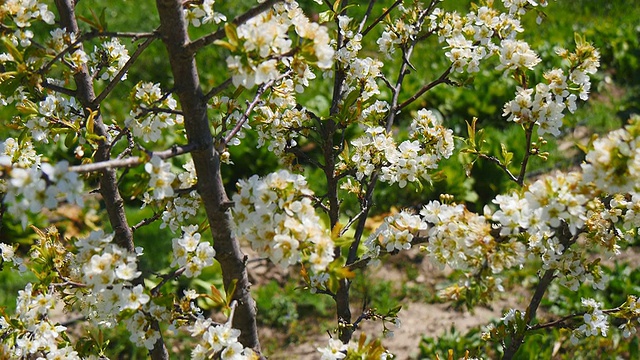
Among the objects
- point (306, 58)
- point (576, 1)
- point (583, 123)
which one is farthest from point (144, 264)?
point (576, 1)

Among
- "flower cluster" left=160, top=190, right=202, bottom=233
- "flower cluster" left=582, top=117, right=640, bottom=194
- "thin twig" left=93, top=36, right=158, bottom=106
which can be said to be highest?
"thin twig" left=93, top=36, right=158, bottom=106

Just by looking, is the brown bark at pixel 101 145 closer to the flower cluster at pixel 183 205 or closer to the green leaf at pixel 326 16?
the flower cluster at pixel 183 205

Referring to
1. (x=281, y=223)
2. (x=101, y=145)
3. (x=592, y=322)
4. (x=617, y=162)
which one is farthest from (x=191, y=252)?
(x=592, y=322)

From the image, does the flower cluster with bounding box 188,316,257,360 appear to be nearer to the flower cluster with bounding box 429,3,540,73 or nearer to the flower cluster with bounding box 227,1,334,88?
the flower cluster with bounding box 227,1,334,88

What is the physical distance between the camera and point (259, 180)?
4.76ft

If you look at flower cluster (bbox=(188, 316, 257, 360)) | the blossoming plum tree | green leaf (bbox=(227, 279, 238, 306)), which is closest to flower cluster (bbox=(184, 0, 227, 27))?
the blossoming plum tree

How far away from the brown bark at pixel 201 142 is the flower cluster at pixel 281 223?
174 millimetres

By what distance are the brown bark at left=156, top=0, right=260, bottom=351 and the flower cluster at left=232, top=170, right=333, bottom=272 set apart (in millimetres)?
174

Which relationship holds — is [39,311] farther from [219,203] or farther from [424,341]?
[424,341]

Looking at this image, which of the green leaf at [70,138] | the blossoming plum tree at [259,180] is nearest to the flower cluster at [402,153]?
the blossoming plum tree at [259,180]

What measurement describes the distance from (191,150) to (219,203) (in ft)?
0.56

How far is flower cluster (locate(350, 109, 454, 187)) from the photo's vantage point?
193 centimetres

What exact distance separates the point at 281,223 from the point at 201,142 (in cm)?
33

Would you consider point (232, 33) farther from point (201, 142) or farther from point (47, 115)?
point (47, 115)
